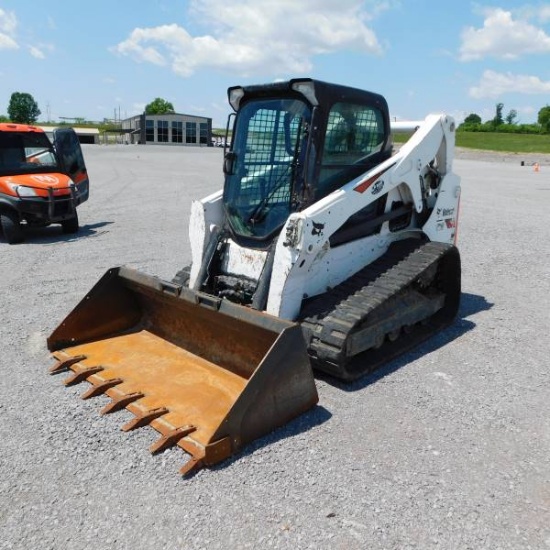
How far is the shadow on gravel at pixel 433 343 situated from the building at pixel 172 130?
197 feet

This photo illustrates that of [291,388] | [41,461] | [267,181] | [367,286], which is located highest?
[267,181]

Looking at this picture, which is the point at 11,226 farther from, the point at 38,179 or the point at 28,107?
the point at 28,107

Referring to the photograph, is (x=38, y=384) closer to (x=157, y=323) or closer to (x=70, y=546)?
(x=157, y=323)

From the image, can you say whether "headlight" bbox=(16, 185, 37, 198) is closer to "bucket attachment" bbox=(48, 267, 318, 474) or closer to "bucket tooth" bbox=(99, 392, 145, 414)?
"bucket attachment" bbox=(48, 267, 318, 474)

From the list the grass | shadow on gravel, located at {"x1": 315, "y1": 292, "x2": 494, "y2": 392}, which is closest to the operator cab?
shadow on gravel, located at {"x1": 315, "y1": 292, "x2": 494, "y2": 392}

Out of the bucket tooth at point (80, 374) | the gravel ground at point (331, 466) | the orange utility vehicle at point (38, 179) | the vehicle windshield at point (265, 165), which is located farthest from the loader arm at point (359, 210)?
the orange utility vehicle at point (38, 179)

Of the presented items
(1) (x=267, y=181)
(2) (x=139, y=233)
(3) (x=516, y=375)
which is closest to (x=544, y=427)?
(3) (x=516, y=375)

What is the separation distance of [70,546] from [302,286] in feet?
8.00

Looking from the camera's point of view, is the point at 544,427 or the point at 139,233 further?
the point at 139,233

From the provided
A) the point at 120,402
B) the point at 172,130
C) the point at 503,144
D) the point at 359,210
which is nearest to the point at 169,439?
the point at 120,402

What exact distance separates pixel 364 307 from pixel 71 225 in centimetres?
764

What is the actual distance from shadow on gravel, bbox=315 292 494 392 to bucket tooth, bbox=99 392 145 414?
1.40 metres

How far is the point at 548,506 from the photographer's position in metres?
2.82

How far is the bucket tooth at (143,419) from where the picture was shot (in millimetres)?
3408
